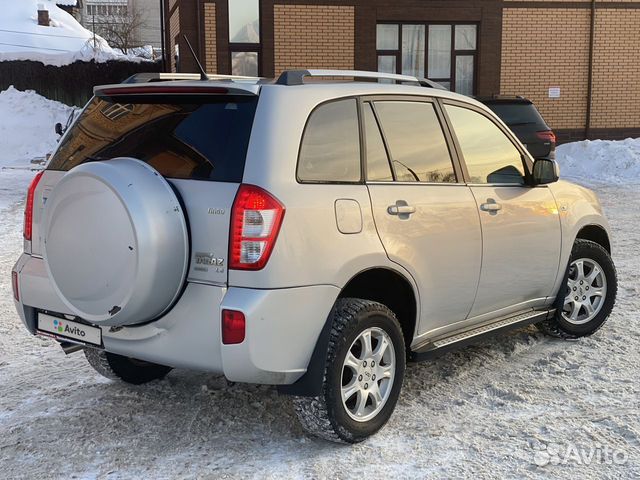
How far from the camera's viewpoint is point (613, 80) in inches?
781

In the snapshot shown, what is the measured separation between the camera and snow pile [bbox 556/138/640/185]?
626 inches

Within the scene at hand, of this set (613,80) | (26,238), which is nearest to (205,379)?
(26,238)

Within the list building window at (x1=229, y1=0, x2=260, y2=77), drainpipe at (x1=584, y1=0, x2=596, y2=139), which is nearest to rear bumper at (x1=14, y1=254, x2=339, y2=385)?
building window at (x1=229, y1=0, x2=260, y2=77)

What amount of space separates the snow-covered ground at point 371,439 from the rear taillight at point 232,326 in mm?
658

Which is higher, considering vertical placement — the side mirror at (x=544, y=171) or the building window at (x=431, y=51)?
the building window at (x=431, y=51)

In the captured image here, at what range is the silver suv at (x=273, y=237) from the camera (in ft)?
10.9

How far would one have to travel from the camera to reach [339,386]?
360 centimetres

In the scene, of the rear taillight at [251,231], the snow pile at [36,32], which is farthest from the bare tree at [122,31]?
the rear taillight at [251,231]

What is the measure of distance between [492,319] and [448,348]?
1.92ft

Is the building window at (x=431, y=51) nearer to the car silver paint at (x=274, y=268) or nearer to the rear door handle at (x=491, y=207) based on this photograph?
the rear door handle at (x=491, y=207)

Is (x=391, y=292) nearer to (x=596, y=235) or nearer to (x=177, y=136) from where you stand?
(x=177, y=136)

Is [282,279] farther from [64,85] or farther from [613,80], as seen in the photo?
[64,85]

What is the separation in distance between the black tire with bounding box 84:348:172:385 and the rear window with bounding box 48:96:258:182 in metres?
1.16

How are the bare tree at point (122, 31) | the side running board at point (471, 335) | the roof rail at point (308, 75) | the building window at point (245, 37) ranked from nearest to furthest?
1. the roof rail at point (308, 75)
2. the side running board at point (471, 335)
3. the building window at point (245, 37)
4. the bare tree at point (122, 31)
